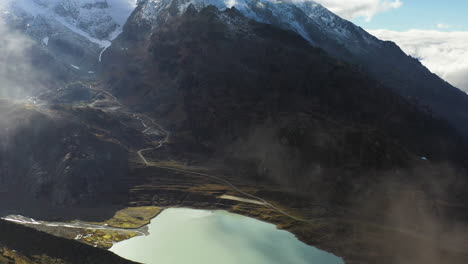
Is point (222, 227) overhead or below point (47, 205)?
overhead

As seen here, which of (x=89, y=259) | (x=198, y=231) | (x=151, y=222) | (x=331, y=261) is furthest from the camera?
(x=151, y=222)

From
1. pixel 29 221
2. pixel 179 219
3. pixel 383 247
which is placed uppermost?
pixel 383 247

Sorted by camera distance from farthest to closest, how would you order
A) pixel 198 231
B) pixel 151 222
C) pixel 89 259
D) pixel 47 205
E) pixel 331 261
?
pixel 47 205
pixel 151 222
pixel 198 231
pixel 331 261
pixel 89 259

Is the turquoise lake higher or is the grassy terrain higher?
the turquoise lake

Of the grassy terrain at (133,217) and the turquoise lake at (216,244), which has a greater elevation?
the turquoise lake at (216,244)

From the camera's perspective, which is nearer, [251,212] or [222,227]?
[222,227]

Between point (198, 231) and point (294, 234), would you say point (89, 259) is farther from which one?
point (294, 234)

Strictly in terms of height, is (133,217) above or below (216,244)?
below

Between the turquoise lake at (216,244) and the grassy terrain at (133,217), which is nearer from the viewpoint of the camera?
the turquoise lake at (216,244)

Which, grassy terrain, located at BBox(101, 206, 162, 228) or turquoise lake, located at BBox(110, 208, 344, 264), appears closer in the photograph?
turquoise lake, located at BBox(110, 208, 344, 264)

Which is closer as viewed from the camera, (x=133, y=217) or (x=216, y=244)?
(x=216, y=244)

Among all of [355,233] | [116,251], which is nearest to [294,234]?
[355,233]
